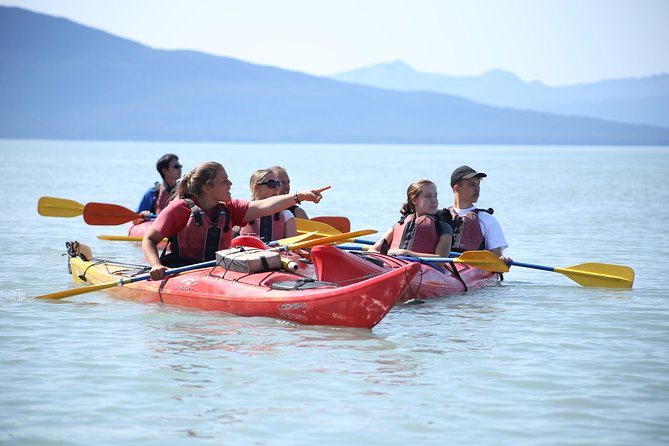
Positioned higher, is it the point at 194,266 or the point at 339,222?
the point at 339,222

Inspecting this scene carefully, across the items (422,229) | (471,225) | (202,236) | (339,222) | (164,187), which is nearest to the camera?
(202,236)

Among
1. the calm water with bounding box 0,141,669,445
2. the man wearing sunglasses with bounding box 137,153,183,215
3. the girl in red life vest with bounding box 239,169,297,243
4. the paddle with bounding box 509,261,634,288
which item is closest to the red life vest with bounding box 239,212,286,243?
the girl in red life vest with bounding box 239,169,297,243

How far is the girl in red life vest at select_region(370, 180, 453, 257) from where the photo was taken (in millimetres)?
9953

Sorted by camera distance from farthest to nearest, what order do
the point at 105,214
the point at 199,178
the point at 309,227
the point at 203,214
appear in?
the point at 105,214, the point at 309,227, the point at 203,214, the point at 199,178

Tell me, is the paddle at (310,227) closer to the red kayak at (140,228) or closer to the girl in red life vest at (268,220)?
the girl in red life vest at (268,220)

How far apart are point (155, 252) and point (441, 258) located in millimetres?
2889

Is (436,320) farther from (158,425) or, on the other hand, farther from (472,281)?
(158,425)

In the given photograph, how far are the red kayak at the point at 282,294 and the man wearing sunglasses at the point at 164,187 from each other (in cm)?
485

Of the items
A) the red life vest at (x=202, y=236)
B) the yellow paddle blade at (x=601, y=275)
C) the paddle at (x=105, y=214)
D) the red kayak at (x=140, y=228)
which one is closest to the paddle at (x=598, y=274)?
the yellow paddle blade at (x=601, y=275)

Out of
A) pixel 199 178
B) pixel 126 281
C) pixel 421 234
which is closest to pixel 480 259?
pixel 421 234

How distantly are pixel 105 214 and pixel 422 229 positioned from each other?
12.9ft

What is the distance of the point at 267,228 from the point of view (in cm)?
1057

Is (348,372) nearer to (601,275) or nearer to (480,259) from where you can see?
(480,259)

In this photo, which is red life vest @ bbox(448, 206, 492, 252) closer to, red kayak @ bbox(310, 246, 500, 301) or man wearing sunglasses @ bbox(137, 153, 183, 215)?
red kayak @ bbox(310, 246, 500, 301)
